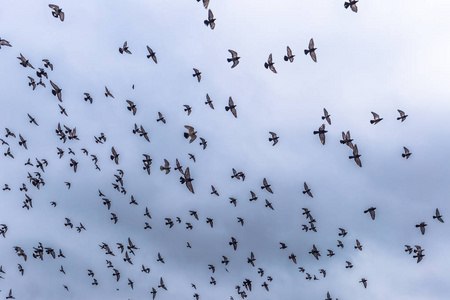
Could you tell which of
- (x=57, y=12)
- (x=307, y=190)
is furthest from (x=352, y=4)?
(x=57, y=12)

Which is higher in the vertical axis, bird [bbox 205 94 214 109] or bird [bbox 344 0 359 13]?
bird [bbox 344 0 359 13]

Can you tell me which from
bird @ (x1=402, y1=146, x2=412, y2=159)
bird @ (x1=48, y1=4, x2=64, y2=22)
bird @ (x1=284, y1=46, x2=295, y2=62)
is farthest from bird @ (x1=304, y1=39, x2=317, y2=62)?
bird @ (x1=48, y1=4, x2=64, y2=22)

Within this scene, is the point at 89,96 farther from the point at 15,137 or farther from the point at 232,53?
the point at 232,53

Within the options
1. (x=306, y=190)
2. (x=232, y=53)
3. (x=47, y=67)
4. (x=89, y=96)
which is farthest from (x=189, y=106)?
(x=306, y=190)

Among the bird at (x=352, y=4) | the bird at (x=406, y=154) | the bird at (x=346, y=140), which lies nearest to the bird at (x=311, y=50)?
the bird at (x=352, y=4)

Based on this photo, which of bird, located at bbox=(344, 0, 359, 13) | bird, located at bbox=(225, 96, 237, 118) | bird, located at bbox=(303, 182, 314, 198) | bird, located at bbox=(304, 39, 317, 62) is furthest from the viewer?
bird, located at bbox=(303, 182, 314, 198)

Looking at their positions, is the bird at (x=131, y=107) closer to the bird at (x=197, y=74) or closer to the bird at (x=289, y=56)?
the bird at (x=197, y=74)

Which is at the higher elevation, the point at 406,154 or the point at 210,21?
the point at 210,21

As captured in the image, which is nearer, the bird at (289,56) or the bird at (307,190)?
the bird at (289,56)

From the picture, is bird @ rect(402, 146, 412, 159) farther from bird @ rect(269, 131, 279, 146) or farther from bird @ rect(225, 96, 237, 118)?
bird @ rect(225, 96, 237, 118)

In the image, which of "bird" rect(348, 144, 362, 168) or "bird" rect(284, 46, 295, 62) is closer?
"bird" rect(284, 46, 295, 62)

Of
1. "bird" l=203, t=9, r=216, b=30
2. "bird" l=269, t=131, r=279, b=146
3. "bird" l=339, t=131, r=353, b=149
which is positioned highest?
"bird" l=203, t=9, r=216, b=30

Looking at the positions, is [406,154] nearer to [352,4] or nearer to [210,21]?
[352,4]

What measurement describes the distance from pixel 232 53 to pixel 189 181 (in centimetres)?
1796
